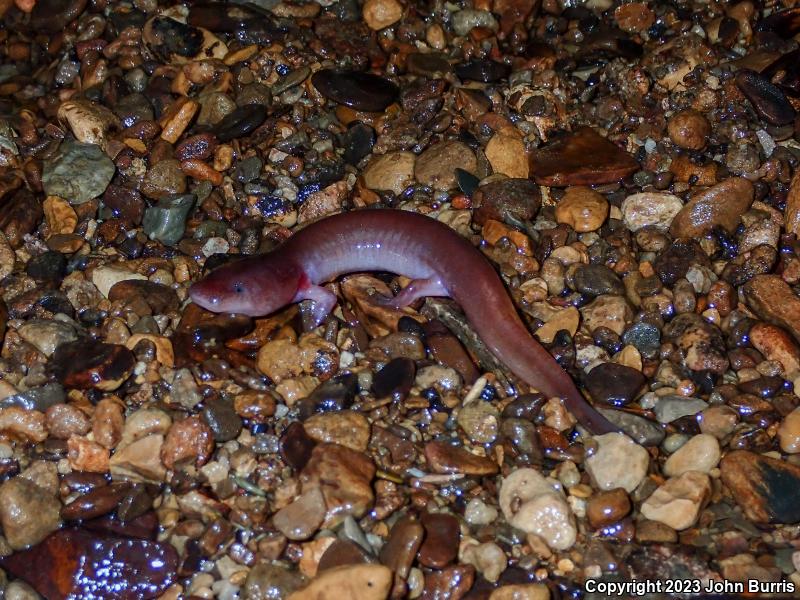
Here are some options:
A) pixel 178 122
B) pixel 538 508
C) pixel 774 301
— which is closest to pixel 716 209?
pixel 774 301

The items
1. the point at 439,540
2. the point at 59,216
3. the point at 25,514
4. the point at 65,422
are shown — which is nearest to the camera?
the point at 439,540

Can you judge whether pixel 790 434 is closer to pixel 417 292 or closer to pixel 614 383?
pixel 614 383

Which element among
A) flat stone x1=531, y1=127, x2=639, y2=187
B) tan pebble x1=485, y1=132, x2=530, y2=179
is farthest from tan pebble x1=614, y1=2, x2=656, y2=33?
tan pebble x1=485, y1=132, x2=530, y2=179

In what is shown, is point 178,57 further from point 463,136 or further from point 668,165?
point 668,165

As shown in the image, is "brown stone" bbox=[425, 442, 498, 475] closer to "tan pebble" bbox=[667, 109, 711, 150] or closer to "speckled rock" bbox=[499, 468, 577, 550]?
"speckled rock" bbox=[499, 468, 577, 550]

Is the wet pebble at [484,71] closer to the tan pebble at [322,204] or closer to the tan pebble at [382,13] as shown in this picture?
the tan pebble at [382,13]

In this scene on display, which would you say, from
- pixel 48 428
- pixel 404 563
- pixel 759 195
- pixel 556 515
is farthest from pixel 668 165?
pixel 48 428
